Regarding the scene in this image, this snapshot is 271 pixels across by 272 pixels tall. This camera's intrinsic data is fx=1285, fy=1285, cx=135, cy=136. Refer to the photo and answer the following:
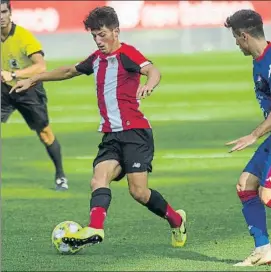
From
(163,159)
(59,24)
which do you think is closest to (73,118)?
(163,159)

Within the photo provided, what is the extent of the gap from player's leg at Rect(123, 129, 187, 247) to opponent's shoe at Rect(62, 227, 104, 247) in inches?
27.5

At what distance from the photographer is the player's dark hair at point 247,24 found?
27.5ft

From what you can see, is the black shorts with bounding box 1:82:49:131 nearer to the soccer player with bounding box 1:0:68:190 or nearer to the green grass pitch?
the soccer player with bounding box 1:0:68:190

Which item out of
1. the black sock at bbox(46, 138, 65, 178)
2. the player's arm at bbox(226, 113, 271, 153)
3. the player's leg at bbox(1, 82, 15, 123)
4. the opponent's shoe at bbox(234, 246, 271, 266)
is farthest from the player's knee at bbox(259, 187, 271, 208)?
the player's leg at bbox(1, 82, 15, 123)

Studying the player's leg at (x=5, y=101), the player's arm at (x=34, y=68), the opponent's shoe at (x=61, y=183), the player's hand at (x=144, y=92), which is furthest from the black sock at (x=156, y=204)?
the player's leg at (x=5, y=101)

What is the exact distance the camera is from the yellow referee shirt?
44.4 feet

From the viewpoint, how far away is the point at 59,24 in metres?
33.5

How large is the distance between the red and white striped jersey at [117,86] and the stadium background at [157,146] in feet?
2.98

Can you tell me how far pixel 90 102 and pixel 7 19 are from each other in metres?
12.2

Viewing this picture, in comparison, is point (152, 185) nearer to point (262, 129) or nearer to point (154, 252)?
Result: point (154, 252)

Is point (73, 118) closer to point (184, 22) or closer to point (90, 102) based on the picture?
point (90, 102)

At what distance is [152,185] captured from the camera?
1382 centimetres

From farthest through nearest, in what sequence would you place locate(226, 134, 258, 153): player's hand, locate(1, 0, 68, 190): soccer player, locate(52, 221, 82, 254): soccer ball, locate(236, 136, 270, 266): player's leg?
locate(1, 0, 68, 190): soccer player → locate(52, 221, 82, 254): soccer ball → locate(236, 136, 270, 266): player's leg → locate(226, 134, 258, 153): player's hand

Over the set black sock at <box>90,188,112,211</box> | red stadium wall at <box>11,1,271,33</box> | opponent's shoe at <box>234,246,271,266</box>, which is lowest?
red stadium wall at <box>11,1,271,33</box>
